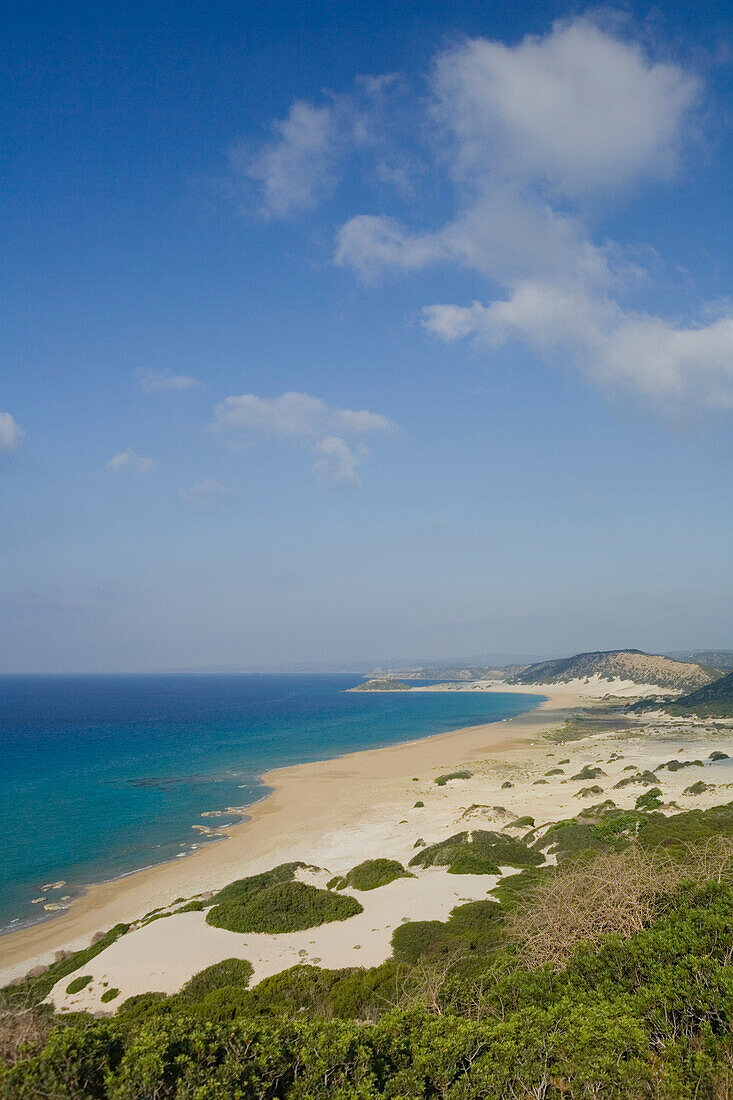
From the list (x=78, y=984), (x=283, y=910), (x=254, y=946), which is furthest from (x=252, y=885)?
(x=78, y=984)

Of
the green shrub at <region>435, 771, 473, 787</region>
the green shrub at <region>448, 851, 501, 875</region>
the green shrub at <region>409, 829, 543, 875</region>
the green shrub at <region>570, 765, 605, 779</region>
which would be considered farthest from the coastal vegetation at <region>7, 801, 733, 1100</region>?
the green shrub at <region>435, 771, 473, 787</region>

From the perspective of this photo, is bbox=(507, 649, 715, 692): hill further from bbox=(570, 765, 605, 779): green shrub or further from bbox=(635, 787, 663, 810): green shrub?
bbox=(635, 787, 663, 810): green shrub

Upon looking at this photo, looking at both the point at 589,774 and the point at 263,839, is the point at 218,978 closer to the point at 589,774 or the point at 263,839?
the point at 263,839

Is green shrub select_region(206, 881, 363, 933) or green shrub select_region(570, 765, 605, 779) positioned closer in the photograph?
green shrub select_region(206, 881, 363, 933)

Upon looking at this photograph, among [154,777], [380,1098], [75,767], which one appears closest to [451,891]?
[380,1098]

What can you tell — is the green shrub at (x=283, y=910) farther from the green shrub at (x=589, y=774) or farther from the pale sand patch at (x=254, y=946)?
the green shrub at (x=589, y=774)

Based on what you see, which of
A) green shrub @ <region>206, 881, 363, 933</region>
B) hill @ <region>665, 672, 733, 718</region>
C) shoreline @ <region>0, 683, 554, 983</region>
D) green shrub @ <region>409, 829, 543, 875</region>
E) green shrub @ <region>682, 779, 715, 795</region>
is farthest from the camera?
hill @ <region>665, 672, 733, 718</region>
